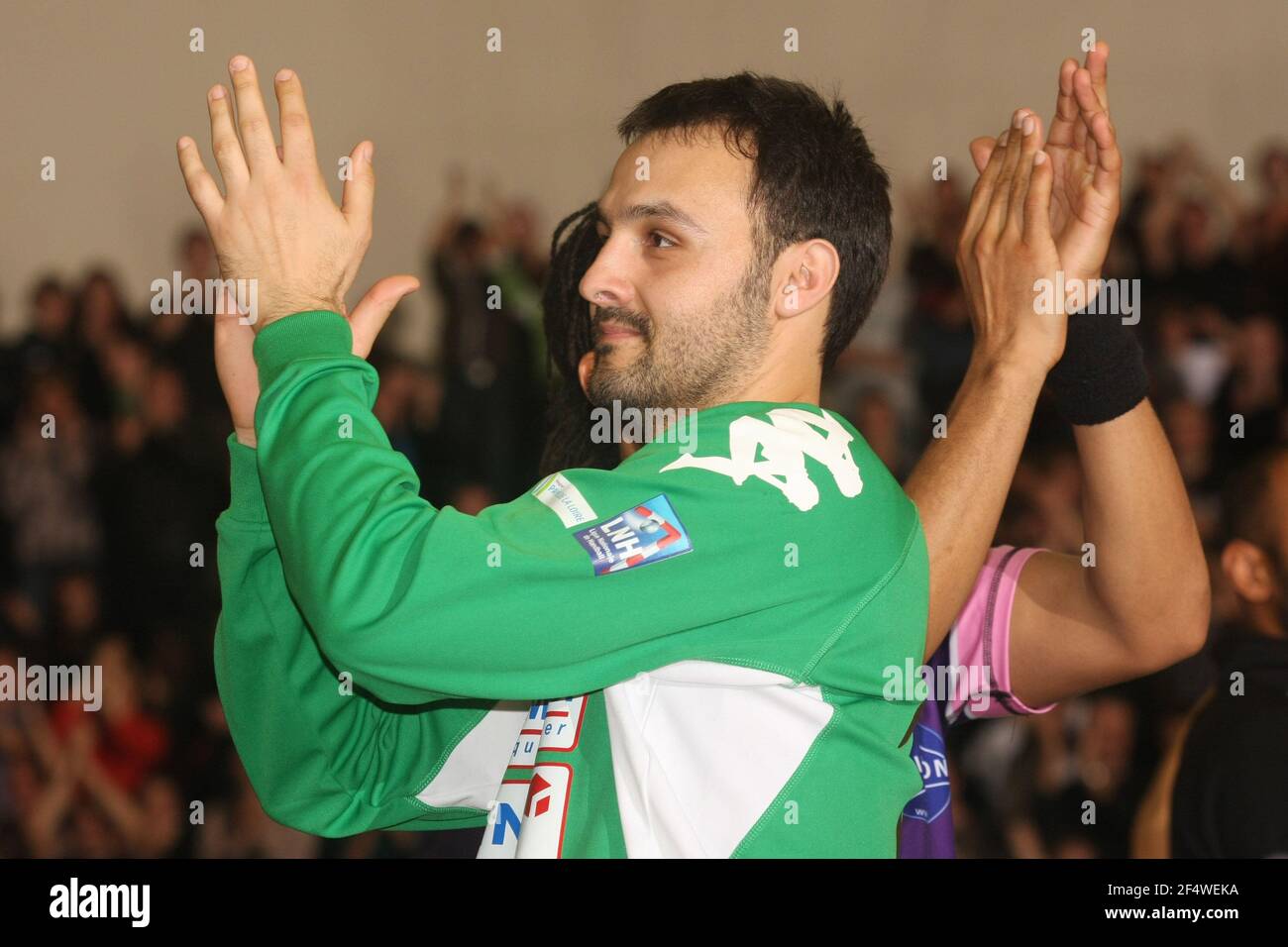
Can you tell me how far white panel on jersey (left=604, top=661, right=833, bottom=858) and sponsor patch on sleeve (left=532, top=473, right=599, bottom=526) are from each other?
20 cm

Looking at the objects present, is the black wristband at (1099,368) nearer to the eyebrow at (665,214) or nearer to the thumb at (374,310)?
the eyebrow at (665,214)

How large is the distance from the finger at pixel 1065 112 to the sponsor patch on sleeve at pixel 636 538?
95 cm

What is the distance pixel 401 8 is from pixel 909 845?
22.0 ft

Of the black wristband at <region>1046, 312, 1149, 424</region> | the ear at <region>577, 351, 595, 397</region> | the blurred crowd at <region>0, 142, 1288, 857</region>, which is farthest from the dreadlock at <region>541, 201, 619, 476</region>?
the blurred crowd at <region>0, 142, 1288, 857</region>

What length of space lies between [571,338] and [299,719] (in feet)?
2.47

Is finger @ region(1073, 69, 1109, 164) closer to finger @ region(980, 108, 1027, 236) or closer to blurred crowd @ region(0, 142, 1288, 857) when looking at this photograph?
finger @ region(980, 108, 1027, 236)

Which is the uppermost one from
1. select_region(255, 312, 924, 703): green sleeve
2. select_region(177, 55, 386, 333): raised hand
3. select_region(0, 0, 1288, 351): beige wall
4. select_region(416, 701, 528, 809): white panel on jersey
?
select_region(0, 0, 1288, 351): beige wall

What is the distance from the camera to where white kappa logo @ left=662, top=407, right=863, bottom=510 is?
62.8 inches

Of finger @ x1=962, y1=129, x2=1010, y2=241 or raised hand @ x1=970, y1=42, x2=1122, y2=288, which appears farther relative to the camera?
finger @ x1=962, y1=129, x2=1010, y2=241

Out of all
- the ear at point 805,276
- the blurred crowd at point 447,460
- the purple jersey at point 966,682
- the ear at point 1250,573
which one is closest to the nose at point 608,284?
the ear at point 805,276

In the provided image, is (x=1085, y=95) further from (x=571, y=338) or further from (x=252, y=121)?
(x=252, y=121)

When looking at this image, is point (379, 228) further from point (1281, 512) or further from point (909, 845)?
point (909, 845)

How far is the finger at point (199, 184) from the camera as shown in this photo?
63.6 inches
